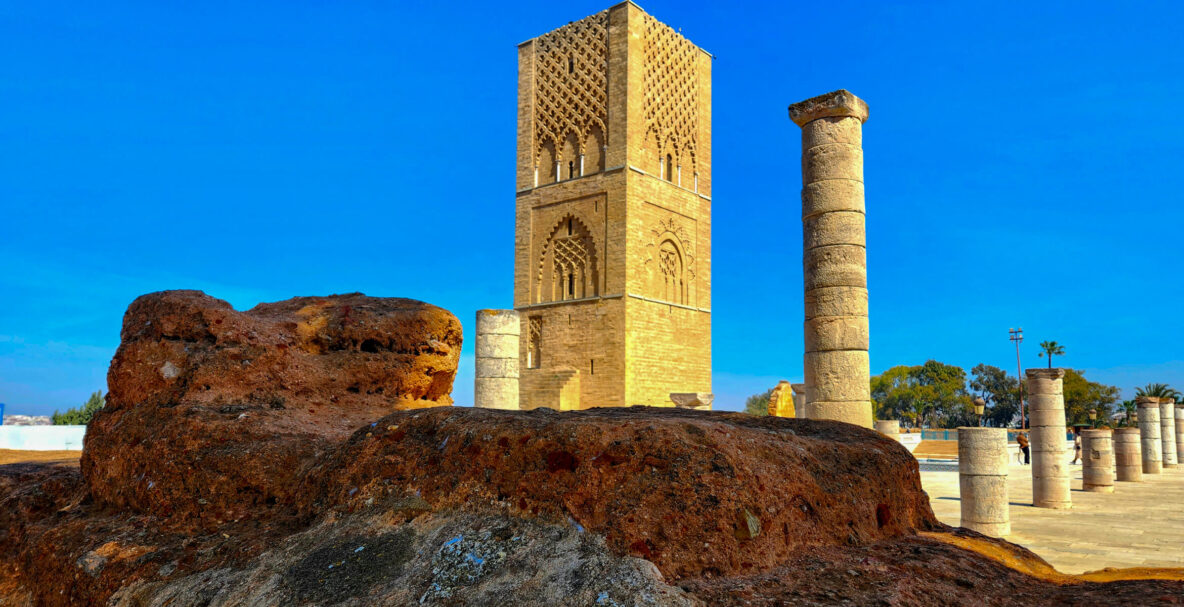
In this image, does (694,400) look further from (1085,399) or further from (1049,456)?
(1085,399)

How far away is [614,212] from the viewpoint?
24.2 metres

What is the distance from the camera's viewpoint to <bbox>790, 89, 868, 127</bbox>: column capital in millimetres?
10055

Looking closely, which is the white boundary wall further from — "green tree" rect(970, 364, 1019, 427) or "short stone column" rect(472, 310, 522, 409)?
"green tree" rect(970, 364, 1019, 427)

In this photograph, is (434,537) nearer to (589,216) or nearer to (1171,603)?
(1171,603)

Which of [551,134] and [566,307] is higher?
[551,134]

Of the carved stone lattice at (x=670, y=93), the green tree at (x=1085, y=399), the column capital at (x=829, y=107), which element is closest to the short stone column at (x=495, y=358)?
the column capital at (x=829, y=107)

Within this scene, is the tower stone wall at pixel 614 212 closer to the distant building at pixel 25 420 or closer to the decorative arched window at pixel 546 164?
the decorative arched window at pixel 546 164

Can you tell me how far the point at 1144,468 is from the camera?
64.6 feet

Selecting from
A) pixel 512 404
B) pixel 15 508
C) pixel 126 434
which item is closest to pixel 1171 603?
pixel 126 434

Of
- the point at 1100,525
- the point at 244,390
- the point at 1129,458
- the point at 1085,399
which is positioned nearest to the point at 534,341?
the point at 1129,458

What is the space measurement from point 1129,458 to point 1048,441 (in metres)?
6.66

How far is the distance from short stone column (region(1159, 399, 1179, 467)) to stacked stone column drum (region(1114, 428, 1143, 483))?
659cm

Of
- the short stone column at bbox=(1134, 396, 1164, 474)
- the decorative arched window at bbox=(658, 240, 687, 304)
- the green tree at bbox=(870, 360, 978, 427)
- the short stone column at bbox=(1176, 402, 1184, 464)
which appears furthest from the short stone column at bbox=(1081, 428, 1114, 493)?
the green tree at bbox=(870, 360, 978, 427)

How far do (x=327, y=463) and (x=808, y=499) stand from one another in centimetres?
121
